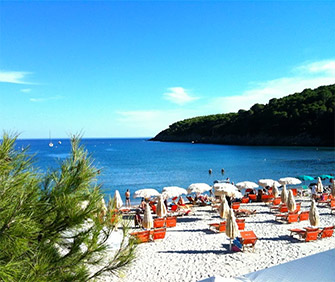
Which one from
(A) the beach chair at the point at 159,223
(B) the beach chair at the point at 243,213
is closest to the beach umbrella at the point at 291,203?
(B) the beach chair at the point at 243,213

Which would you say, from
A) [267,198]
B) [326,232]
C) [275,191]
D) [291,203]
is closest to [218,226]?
[291,203]

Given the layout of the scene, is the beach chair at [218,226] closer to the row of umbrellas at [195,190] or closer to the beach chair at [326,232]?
the row of umbrellas at [195,190]

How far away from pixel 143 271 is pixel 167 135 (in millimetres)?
178516

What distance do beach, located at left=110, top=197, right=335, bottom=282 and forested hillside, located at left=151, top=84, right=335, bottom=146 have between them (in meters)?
77.2

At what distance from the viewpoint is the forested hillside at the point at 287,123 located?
8306 centimetres

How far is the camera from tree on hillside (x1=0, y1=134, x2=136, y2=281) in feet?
13.0

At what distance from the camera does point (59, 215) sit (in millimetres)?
4434

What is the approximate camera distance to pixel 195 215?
15.9 metres

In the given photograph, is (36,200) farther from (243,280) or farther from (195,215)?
(195,215)

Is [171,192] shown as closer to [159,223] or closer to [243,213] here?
[159,223]

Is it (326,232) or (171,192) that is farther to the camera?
(171,192)

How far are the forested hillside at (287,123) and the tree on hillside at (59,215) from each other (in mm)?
86559

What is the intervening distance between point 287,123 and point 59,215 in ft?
311

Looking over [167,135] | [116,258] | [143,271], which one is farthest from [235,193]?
[167,135]
